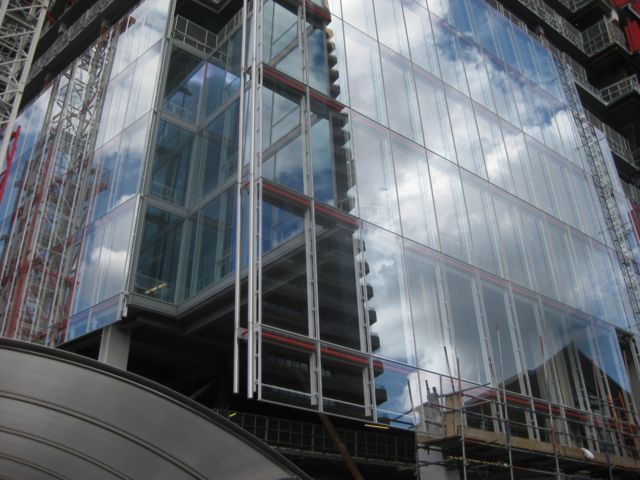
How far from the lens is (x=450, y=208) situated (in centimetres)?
2011

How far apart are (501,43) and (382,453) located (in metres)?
18.1

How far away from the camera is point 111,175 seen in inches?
840

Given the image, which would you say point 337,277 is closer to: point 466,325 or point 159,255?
point 466,325

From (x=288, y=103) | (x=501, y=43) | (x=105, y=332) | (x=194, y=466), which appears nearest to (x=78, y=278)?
(x=105, y=332)

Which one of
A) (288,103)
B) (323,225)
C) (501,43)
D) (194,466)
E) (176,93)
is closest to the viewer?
(194,466)

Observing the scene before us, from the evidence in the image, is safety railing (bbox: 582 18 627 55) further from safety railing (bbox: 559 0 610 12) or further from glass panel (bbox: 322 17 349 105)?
glass panel (bbox: 322 17 349 105)

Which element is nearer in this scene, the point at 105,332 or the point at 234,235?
the point at 234,235

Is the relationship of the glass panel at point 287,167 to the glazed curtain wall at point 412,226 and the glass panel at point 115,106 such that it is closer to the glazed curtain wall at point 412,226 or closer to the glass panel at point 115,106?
the glazed curtain wall at point 412,226

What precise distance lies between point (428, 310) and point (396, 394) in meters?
2.84

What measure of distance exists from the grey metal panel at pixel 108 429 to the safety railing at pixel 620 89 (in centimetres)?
3504

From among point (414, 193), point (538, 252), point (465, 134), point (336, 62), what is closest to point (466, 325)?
point (414, 193)

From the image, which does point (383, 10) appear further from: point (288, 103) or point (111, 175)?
point (111, 175)

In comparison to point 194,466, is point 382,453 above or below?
above

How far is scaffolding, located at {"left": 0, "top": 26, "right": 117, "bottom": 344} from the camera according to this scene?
21.7 meters
